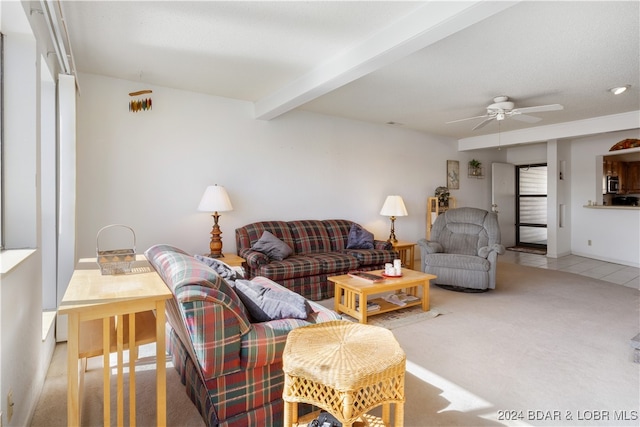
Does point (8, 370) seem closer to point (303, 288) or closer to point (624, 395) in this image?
point (303, 288)

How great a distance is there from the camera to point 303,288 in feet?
12.9

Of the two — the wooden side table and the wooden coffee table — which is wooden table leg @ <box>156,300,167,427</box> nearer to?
the wooden coffee table

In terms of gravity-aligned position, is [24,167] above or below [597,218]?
above

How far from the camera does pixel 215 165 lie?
434cm

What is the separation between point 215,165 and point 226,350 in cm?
317

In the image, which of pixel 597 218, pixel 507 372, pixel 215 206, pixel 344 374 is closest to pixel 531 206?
pixel 597 218

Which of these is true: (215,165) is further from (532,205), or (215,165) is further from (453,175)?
(532,205)

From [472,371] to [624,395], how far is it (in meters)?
0.83

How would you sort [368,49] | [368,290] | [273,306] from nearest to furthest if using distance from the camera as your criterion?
[273,306] < [368,49] < [368,290]

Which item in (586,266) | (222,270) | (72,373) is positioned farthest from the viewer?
(586,266)

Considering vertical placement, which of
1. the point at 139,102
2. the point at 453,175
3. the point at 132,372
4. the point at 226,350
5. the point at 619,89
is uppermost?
the point at 619,89

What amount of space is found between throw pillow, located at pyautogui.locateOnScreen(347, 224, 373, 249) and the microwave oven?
514 cm

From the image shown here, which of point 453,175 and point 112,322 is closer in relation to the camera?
point 112,322

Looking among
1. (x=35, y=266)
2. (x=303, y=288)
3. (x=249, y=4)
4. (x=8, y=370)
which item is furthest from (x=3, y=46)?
(x=303, y=288)
